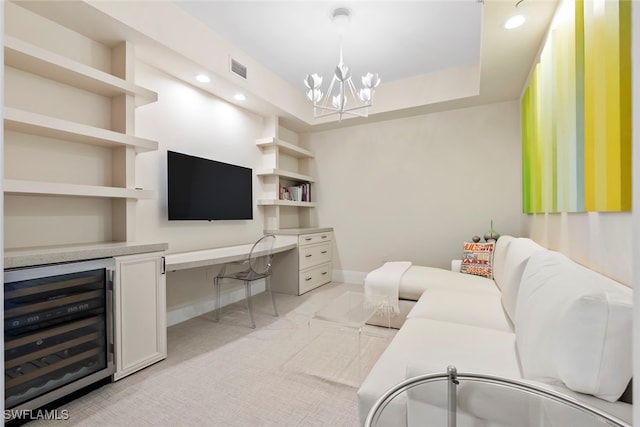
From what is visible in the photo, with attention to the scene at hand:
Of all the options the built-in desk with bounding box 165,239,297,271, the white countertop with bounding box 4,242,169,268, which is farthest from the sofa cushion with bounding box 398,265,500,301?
the white countertop with bounding box 4,242,169,268

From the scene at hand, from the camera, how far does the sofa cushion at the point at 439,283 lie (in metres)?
2.51

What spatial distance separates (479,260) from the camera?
2986 millimetres

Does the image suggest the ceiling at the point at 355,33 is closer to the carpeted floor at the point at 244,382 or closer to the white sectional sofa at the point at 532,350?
the white sectional sofa at the point at 532,350

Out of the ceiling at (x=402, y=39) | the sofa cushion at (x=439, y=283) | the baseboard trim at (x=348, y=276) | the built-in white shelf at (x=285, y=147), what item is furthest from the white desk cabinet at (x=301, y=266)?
the ceiling at (x=402, y=39)

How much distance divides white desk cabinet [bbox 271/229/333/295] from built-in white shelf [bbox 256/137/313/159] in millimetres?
1164

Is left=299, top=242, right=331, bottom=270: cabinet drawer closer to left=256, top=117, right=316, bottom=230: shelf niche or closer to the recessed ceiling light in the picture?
left=256, top=117, right=316, bottom=230: shelf niche

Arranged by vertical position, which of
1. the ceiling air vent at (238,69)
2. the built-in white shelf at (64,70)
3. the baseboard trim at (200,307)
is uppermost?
the ceiling air vent at (238,69)

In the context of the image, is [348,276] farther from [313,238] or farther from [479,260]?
[479,260]

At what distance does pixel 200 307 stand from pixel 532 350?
290 cm

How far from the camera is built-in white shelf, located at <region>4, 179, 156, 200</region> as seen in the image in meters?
1.66

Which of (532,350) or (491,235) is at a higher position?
(491,235)

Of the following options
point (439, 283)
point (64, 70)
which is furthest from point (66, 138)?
point (439, 283)

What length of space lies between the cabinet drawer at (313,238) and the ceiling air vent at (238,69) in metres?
1.98

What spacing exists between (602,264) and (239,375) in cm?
202
